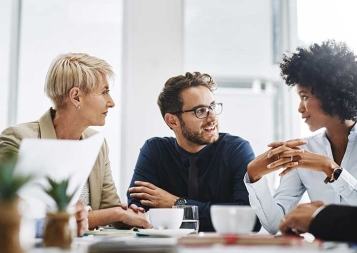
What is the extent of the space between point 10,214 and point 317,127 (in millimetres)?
1820

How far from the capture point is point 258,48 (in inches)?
149

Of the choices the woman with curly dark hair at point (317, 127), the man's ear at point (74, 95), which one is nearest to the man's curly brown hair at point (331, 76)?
the woman with curly dark hair at point (317, 127)

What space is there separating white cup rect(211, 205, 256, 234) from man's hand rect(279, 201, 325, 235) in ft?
0.43

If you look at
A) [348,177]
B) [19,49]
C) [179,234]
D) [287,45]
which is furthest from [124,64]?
[179,234]

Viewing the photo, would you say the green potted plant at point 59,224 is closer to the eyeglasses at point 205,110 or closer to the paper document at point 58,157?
the paper document at point 58,157

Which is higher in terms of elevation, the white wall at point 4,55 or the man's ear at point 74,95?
the white wall at point 4,55

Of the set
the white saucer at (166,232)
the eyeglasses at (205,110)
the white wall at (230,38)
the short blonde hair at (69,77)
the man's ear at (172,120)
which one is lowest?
the white saucer at (166,232)

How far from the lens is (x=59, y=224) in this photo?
103 cm

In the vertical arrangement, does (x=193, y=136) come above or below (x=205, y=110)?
below

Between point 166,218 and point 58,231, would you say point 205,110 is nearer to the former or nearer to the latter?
point 166,218

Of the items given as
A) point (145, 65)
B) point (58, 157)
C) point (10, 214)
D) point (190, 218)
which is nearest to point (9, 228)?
point (10, 214)

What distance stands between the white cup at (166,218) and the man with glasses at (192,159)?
2.32 ft

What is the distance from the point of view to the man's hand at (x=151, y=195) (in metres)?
2.30

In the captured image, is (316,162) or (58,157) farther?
(316,162)
